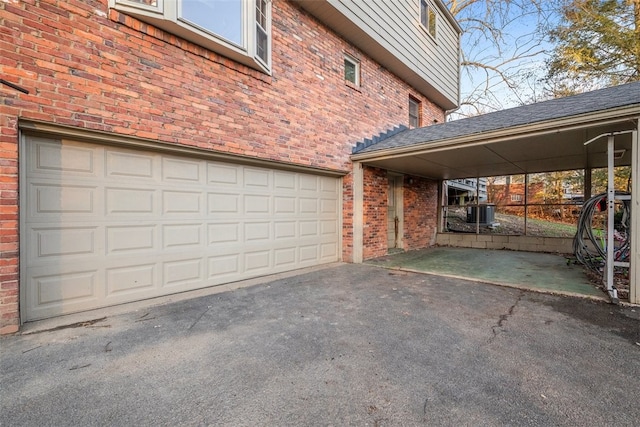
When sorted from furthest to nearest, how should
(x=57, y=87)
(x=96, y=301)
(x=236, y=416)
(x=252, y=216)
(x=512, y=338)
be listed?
(x=252, y=216), (x=96, y=301), (x=57, y=87), (x=512, y=338), (x=236, y=416)

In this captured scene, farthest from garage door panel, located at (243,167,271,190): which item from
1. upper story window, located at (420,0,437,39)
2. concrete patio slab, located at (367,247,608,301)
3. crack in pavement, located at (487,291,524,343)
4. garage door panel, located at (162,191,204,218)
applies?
upper story window, located at (420,0,437,39)

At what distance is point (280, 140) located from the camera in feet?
16.9

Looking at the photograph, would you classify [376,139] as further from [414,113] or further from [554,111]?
[554,111]

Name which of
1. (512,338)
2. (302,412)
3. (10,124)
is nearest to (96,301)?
(10,124)

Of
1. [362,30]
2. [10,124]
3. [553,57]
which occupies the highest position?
[553,57]

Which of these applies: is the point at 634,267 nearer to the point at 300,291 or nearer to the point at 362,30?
the point at 300,291

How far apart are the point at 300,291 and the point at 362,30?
19.5ft

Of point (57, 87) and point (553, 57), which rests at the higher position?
point (553, 57)

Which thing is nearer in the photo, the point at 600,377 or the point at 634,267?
the point at 600,377

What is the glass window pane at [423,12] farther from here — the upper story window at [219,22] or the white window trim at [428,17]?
the upper story window at [219,22]

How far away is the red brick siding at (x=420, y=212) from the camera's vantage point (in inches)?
340

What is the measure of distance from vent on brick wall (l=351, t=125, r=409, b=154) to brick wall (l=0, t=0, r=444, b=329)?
30cm

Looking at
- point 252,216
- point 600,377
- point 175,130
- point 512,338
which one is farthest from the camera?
point 252,216

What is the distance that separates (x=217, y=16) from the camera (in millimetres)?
4078
